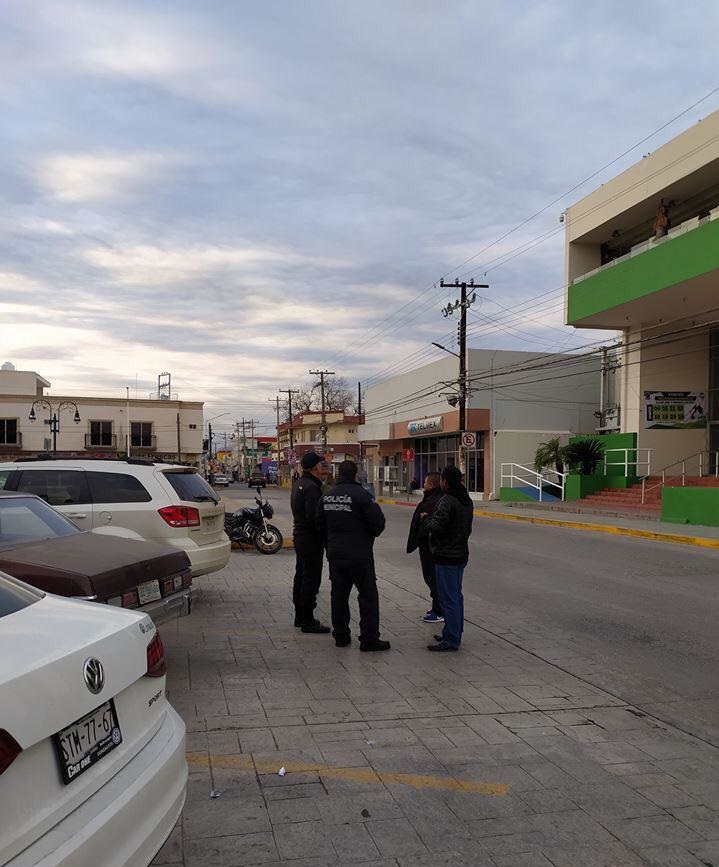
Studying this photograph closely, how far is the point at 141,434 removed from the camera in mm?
73250

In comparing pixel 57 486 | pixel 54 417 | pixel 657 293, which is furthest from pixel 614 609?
pixel 54 417

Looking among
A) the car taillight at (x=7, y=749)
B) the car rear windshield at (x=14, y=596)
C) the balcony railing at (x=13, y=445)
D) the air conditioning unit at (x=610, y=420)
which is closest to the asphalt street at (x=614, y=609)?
the car rear windshield at (x=14, y=596)

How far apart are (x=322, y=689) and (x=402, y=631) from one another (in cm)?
218

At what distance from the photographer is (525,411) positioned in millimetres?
38594

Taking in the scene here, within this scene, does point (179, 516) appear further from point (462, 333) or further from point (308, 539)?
point (462, 333)

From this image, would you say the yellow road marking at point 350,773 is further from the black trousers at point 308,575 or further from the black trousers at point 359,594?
the black trousers at point 308,575

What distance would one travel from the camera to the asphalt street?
584 centimetres

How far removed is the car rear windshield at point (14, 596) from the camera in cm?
292

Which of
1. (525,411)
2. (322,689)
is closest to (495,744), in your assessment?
(322,689)

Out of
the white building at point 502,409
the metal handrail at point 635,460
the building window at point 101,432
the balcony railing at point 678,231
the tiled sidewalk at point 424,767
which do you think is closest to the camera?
the tiled sidewalk at point 424,767

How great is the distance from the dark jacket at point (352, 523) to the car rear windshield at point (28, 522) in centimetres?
215

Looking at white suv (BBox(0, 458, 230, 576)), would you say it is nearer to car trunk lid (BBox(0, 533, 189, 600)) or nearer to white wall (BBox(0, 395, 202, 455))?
car trunk lid (BBox(0, 533, 189, 600))

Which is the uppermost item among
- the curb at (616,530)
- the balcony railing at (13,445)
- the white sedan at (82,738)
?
the balcony railing at (13,445)

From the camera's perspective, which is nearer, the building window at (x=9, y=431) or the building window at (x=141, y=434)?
the building window at (x=9, y=431)
